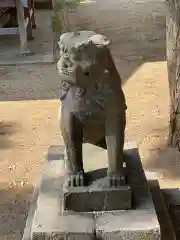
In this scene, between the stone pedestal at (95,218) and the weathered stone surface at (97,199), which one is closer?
the stone pedestal at (95,218)

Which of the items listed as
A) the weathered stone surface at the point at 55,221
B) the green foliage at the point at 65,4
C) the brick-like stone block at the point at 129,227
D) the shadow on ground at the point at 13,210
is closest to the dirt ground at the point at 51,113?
the shadow on ground at the point at 13,210

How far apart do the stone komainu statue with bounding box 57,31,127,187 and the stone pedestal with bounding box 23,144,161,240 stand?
0.14m

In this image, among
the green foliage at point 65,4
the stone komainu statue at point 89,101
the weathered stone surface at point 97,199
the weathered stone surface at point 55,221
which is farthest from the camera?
the green foliage at point 65,4

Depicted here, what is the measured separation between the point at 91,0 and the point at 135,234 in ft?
27.4

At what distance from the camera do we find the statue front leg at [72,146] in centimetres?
240

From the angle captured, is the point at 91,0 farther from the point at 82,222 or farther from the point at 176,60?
the point at 82,222

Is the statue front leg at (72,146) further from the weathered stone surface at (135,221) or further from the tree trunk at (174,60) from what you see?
the tree trunk at (174,60)

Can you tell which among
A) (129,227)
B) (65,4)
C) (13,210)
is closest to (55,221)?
(129,227)

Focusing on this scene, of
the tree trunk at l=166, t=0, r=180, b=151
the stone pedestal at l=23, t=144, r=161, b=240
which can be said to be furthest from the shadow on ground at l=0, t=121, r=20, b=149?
the stone pedestal at l=23, t=144, r=161, b=240

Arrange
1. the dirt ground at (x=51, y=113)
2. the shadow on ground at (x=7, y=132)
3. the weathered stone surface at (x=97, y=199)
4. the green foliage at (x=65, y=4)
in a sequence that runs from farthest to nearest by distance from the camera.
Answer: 1. the green foliage at (x=65, y=4)
2. the shadow on ground at (x=7, y=132)
3. the dirt ground at (x=51, y=113)
4. the weathered stone surface at (x=97, y=199)

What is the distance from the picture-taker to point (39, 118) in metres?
4.86

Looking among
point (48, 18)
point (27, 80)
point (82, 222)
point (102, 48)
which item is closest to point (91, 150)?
point (82, 222)

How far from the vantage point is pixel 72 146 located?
8.09 ft

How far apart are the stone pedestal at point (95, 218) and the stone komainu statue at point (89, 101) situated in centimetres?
14
